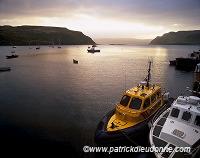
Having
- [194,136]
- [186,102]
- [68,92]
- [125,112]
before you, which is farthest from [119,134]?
[68,92]

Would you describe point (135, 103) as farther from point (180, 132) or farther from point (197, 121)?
point (197, 121)

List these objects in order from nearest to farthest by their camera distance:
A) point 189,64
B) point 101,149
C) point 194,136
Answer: point 194,136 < point 101,149 < point 189,64

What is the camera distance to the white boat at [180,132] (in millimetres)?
8775

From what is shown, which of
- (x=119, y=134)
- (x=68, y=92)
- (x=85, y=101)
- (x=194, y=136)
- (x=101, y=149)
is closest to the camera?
(x=194, y=136)

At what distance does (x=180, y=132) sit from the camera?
9.75m

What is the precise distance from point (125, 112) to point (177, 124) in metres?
4.17

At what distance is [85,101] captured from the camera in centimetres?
2302

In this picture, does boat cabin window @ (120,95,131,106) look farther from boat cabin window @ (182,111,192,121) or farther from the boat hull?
boat cabin window @ (182,111,192,121)

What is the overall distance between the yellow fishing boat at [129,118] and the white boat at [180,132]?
Result: 1.45 m

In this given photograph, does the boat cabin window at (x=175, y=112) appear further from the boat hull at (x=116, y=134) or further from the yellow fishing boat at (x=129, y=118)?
the boat hull at (x=116, y=134)

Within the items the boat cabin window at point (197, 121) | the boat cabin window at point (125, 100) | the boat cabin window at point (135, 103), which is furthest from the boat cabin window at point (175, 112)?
the boat cabin window at point (125, 100)

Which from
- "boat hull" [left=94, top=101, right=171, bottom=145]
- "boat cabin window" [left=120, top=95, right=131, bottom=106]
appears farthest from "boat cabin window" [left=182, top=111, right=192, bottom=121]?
"boat cabin window" [left=120, top=95, right=131, bottom=106]

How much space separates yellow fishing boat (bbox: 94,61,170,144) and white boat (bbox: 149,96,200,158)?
1.45 meters

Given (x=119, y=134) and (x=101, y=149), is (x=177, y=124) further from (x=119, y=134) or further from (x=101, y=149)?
(x=101, y=149)
